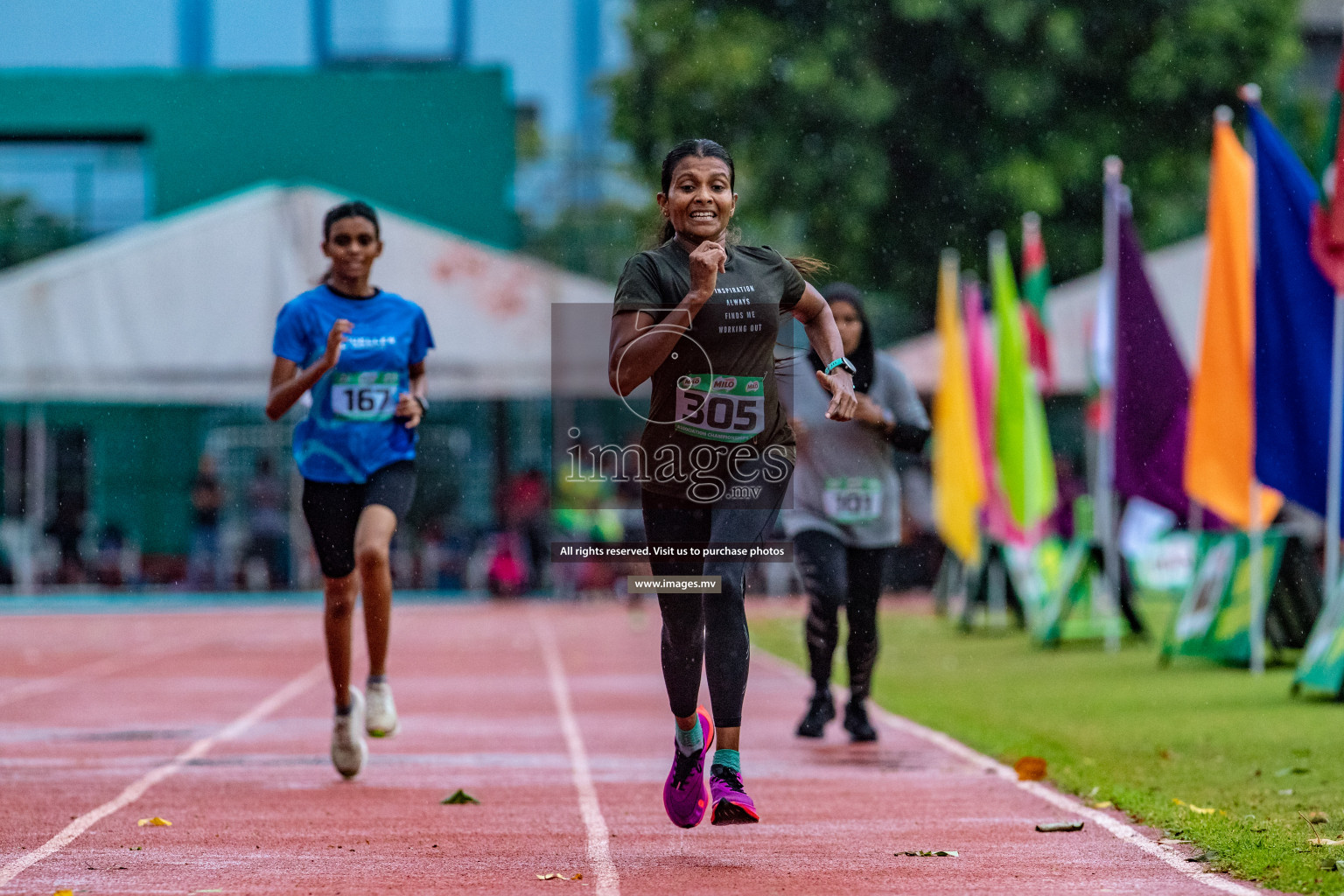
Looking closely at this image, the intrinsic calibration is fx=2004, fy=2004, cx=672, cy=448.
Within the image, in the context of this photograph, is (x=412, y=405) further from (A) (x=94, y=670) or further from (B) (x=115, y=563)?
(B) (x=115, y=563)

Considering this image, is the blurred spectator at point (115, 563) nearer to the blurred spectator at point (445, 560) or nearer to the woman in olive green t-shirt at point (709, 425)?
the blurred spectator at point (445, 560)

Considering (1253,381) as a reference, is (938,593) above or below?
below

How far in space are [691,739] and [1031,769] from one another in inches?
95.1

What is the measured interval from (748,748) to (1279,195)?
5362mm

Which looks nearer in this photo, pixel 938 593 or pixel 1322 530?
pixel 1322 530

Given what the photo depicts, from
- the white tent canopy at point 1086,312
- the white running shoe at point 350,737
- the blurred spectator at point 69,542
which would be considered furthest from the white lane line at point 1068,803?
the blurred spectator at point 69,542

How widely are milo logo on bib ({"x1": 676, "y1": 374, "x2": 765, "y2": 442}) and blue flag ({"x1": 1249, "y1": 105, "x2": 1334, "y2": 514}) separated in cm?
700

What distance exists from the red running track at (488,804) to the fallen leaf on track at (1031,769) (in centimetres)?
9

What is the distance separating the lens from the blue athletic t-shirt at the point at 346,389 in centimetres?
773

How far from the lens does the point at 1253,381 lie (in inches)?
483

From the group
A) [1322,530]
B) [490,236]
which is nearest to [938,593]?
[1322,530]

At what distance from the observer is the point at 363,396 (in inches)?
305

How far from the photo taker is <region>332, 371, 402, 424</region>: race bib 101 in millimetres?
7727

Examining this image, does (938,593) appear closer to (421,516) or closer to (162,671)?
(421,516)
